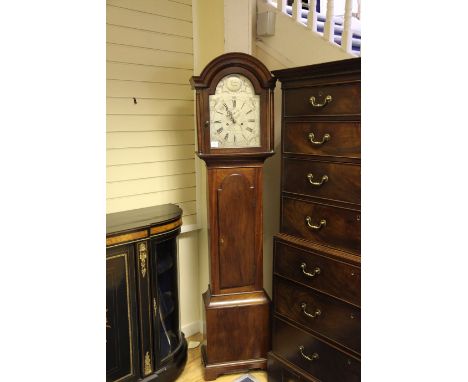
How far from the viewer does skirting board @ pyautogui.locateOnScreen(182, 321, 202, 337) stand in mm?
2662

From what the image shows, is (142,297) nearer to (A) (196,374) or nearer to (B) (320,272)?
(A) (196,374)

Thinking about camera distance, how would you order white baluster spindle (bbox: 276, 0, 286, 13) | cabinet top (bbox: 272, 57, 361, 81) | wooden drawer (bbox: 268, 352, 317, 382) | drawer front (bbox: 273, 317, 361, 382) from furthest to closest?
1. white baluster spindle (bbox: 276, 0, 286, 13)
2. wooden drawer (bbox: 268, 352, 317, 382)
3. drawer front (bbox: 273, 317, 361, 382)
4. cabinet top (bbox: 272, 57, 361, 81)

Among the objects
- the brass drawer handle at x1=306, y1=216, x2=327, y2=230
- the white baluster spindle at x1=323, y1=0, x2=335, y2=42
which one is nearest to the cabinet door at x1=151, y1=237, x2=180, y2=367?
the brass drawer handle at x1=306, y1=216, x2=327, y2=230

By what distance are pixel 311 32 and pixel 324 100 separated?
2.05 ft

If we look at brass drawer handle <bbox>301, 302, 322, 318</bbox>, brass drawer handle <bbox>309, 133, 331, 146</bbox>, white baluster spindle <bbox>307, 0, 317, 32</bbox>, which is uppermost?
white baluster spindle <bbox>307, 0, 317, 32</bbox>

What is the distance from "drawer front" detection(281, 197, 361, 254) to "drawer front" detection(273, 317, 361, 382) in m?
0.46

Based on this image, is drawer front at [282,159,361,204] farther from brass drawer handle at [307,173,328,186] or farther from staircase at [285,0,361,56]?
staircase at [285,0,361,56]
